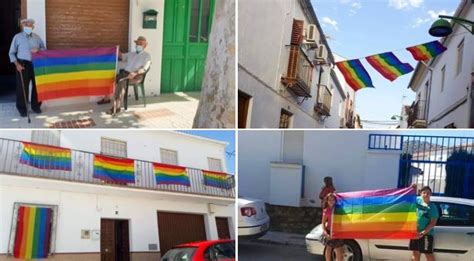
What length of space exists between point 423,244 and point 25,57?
5.83 m

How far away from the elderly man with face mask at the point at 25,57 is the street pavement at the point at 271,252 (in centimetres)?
387

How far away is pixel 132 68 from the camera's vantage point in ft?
23.6

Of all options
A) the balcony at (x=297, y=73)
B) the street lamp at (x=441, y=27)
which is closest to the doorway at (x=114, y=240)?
the balcony at (x=297, y=73)

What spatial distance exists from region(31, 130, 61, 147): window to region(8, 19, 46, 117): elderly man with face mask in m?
0.63

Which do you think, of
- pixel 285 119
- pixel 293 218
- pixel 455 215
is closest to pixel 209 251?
pixel 293 218

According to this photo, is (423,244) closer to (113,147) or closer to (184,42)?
(113,147)

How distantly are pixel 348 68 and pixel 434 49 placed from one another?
1.70m

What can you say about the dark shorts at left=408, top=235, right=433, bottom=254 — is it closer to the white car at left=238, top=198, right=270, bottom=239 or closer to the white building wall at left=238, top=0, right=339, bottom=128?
the white car at left=238, top=198, right=270, bottom=239

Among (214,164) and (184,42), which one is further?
(184,42)

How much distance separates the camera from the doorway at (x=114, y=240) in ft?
27.0

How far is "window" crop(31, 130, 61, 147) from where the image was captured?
602cm

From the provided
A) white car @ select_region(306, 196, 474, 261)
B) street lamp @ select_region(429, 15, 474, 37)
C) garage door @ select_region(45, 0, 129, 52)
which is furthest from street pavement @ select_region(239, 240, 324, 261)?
street lamp @ select_region(429, 15, 474, 37)

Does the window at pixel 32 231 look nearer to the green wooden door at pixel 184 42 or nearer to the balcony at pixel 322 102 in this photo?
the green wooden door at pixel 184 42

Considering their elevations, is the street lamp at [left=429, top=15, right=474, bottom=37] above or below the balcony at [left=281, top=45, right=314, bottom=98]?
above
